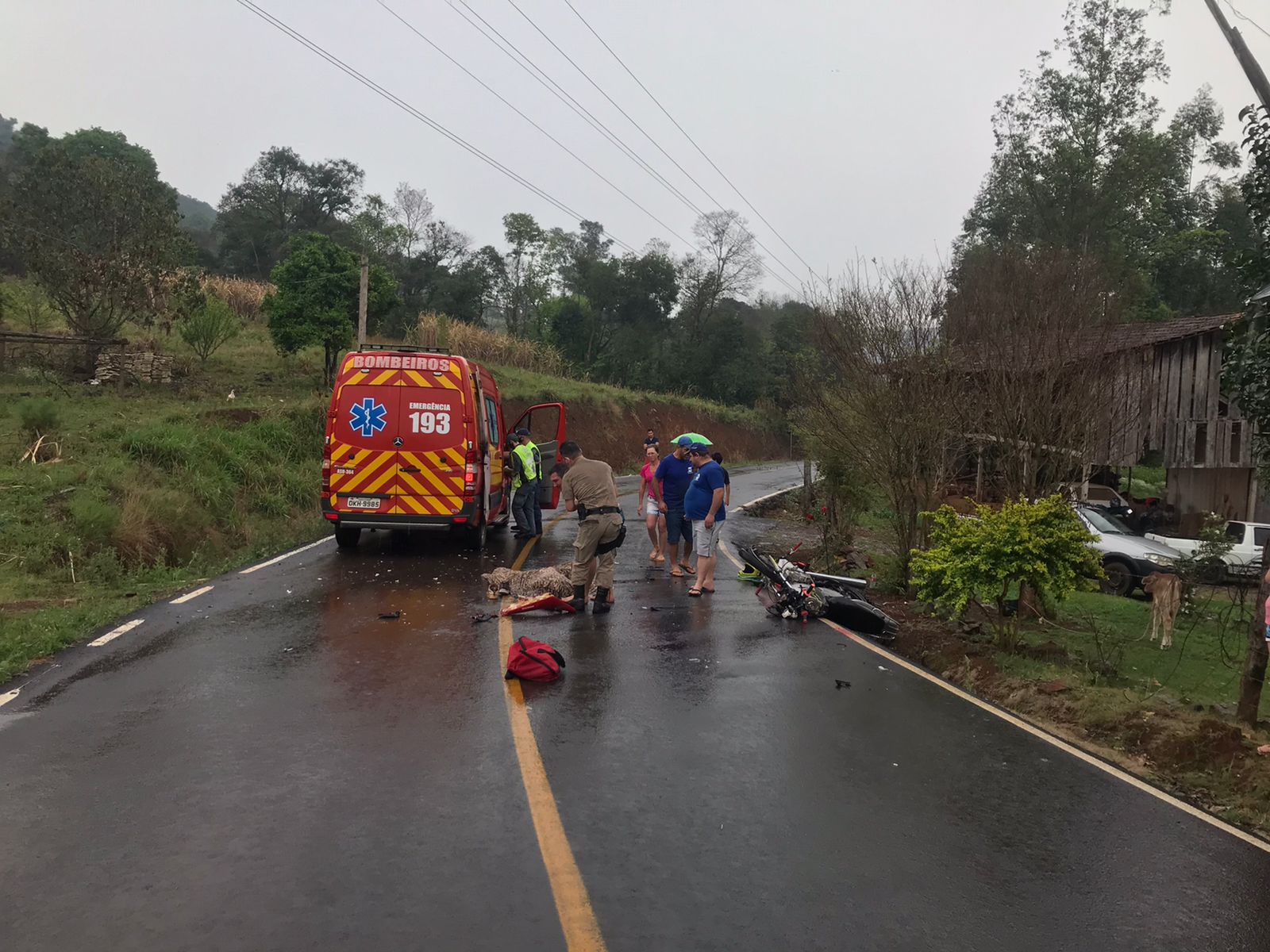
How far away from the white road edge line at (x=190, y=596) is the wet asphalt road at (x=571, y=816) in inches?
80.4

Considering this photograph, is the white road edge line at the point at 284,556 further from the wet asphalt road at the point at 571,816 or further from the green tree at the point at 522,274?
the green tree at the point at 522,274

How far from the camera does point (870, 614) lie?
9.89 m

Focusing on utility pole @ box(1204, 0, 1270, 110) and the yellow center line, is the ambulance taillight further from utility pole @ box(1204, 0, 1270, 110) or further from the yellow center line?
utility pole @ box(1204, 0, 1270, 110)

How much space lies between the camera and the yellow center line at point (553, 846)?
3.53 meters

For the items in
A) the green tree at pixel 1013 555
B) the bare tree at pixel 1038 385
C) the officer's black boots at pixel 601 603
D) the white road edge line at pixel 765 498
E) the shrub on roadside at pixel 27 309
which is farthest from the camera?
the shrub on roadside at pixel 27 309

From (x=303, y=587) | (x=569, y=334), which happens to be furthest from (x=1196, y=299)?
(x=303, y=587)

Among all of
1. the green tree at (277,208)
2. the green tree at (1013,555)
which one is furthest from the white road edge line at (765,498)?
the green tree at (277,208)

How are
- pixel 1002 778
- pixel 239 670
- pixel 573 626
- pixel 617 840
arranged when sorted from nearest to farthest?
pixel 617 840
pixel 1002 778
pixel 239 670
pixel 573 626

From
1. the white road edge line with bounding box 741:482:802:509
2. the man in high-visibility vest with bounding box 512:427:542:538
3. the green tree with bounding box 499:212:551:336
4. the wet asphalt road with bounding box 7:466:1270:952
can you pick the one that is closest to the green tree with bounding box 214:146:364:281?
the green tree with bounding box 499:212:551:336

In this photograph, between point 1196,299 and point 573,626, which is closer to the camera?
point 573,626

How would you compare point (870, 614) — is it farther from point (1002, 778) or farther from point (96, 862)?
point (96, 862)

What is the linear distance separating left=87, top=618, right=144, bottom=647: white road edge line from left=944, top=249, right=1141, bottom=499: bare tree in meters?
9.60

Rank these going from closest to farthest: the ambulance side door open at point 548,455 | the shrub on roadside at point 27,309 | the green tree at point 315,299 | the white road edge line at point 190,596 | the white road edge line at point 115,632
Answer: the white road edge line at point 115,632 < the white road edge line at point 190,596 < the ambulance side door open at point 548,455 < the shrub on roadside at point 27,309 < the green tree at point 315,299

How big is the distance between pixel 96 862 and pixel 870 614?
7.64 m
